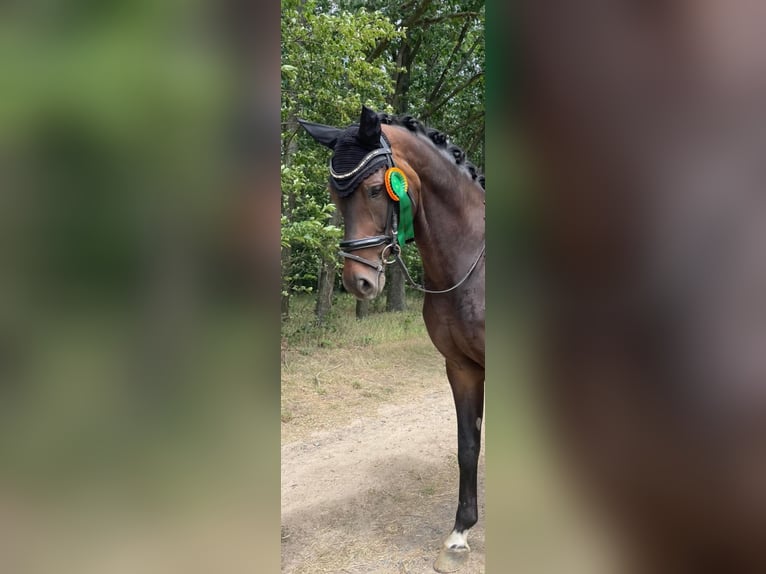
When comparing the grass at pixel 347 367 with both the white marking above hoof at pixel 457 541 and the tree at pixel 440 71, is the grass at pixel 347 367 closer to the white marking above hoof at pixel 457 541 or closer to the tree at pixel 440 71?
the tree at pixel 440 71

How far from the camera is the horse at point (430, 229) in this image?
2.69 meters

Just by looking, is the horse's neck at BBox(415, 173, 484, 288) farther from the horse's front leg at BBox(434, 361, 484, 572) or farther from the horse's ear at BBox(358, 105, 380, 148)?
the horse's front leg at BBox(434, 361, 484, 572)

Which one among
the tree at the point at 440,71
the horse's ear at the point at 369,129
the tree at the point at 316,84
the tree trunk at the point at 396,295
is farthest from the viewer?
the tree trunk at the point at 396,295

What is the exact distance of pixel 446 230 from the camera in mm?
2846

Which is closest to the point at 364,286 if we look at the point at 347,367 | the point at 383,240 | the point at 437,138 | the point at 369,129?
the point at 383,240

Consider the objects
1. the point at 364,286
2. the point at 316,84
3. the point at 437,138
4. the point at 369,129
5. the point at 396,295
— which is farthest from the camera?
the point at 396,295

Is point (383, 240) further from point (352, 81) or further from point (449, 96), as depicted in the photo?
point (449, 96)
